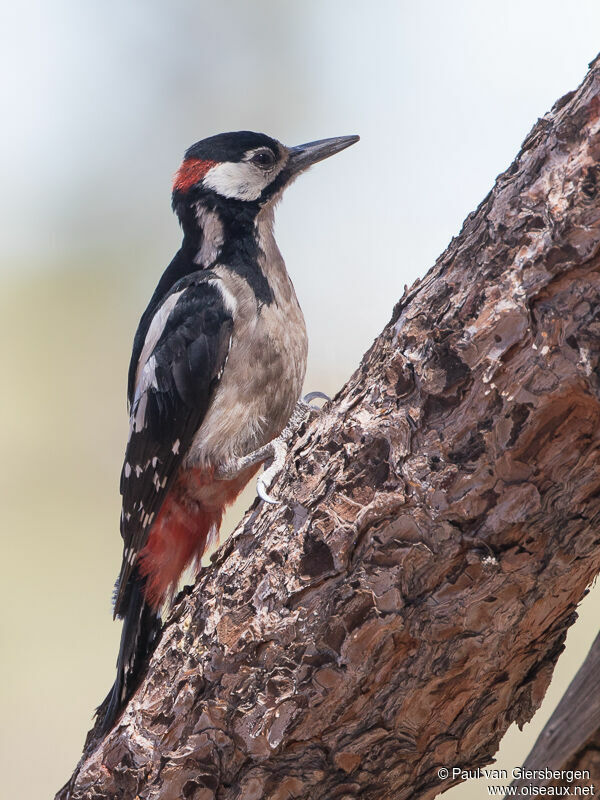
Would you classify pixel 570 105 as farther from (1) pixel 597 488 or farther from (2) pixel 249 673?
(2) pixel 249 673

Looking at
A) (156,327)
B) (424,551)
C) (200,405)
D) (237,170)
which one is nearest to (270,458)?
(200,405)

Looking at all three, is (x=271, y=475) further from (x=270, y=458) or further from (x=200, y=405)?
(x=200, y=405)

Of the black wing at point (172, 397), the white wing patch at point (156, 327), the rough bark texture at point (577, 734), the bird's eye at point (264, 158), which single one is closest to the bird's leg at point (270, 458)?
the black wing at point (172, 397)

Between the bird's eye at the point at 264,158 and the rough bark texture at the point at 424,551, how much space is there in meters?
1.11

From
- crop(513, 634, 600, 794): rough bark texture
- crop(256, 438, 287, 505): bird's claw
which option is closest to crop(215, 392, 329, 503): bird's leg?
crop(256, 438, 287, 505): bird's claw

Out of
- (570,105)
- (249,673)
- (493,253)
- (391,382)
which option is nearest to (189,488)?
(249,673)

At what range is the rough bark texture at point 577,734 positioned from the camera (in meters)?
1.32

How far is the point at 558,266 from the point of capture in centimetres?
102

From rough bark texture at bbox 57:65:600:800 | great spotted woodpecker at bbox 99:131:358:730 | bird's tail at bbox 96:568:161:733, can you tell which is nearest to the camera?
rough bark texture at bbox 57:65:600:800

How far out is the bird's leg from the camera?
1.49 metres

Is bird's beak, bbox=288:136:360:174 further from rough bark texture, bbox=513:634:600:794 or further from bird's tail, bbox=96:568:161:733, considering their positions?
rough bark texture, bbox=513:634:600:794

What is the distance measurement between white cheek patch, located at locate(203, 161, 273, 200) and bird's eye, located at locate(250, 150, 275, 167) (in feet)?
0.05

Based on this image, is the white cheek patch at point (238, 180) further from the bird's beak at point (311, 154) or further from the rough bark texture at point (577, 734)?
the rough bark texture at point (577, 734)

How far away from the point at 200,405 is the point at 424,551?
91 centimetres
